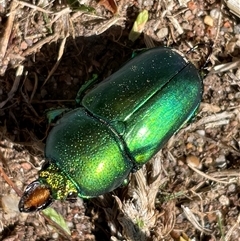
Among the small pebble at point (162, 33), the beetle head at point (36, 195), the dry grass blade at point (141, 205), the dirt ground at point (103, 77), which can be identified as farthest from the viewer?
the small pebble at point (162, 33)

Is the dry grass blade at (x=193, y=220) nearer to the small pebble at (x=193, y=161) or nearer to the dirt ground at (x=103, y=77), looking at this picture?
the dirt ground at (x=103, y=77)

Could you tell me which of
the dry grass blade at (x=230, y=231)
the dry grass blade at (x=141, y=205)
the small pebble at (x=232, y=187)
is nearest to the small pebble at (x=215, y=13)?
the dry grass blade at (x=141, y=205)

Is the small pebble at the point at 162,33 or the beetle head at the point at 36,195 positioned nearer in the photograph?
the beetle head at the point at 36,195

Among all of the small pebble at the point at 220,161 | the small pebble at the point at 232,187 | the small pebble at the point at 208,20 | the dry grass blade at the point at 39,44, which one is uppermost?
the small pebble at the point at 208,20

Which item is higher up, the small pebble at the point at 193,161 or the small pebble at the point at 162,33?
the small pebble at the point at 162,33

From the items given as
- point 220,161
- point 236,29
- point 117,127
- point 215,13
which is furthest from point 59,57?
point 220,161

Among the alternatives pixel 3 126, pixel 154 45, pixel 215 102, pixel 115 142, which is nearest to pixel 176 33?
pixel 154 45

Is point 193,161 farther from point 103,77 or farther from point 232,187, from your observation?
point 103,77

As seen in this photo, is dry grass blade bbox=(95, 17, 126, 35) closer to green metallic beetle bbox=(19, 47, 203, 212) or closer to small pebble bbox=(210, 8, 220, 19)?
green metallic beetle bbox=(19, 47, 203, 212)
